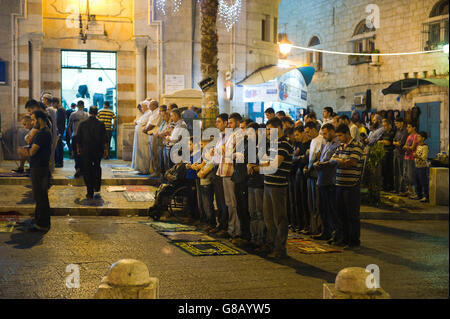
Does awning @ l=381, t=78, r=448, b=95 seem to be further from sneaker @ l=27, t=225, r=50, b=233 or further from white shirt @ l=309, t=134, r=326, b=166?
sneaker @ l=27, t=225, r=50, b=233

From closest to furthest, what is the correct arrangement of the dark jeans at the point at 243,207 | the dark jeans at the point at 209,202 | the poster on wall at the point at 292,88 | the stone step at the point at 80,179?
the dark jeans at the point at 243,207 → the dark jeans at the point at 209,202 → the stone step at the point at 80,179 → the poster on wall at the point at 292,88

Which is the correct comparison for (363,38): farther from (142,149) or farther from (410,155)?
(142,149)

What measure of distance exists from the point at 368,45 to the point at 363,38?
1.46ft

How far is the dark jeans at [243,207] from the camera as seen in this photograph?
9.30 meters

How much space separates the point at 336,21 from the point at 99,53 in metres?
15.6

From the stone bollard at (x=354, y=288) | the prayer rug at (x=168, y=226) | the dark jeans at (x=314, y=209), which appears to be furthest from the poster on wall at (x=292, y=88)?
the stone bollard at (x=354, y=288)

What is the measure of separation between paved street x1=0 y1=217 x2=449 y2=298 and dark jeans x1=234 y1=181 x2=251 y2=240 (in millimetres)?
949

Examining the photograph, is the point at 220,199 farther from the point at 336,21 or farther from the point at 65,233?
the point at 336,21

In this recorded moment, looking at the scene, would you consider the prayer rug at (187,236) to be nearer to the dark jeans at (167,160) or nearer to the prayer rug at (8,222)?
the prayer rug at (8,222)

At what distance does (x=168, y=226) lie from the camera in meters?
10.8

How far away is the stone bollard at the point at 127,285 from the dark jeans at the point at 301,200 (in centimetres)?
652

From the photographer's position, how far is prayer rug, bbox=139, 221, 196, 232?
10492 mm

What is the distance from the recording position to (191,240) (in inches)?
371

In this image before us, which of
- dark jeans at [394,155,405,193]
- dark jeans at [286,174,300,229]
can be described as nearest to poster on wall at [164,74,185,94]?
dark jeans at [394,155,405,193]
